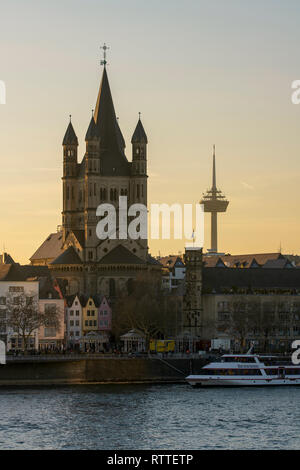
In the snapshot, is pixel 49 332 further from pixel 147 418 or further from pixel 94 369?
pixel 147 418

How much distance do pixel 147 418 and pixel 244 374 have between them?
40345 millimetres

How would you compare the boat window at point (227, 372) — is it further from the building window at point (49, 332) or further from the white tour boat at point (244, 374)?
the building window at point (49, 332)

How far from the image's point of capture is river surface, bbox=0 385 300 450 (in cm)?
10756

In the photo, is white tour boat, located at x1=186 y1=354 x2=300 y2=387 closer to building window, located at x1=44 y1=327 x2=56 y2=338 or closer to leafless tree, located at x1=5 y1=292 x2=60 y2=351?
leafless tree, located at x1=5 y1=292 x2=60 y2=351

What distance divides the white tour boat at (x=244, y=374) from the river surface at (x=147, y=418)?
4.52 meters

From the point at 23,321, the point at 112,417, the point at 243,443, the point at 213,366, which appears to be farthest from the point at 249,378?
the point at 243,443

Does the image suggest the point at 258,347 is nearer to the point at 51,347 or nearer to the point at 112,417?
the point at 51,347

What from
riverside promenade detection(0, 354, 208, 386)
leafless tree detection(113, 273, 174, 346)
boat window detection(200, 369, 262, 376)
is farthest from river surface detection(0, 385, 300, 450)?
leafless tree detection(113, 273, 174, 346)

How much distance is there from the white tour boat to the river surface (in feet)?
14.8

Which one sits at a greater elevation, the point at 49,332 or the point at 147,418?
the point at 49,332

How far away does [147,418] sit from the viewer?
121500 mm

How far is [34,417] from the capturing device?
121625 millimetres

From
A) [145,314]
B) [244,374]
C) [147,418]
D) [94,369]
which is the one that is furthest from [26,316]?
[147,418]

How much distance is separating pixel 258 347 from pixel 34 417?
256 feet
